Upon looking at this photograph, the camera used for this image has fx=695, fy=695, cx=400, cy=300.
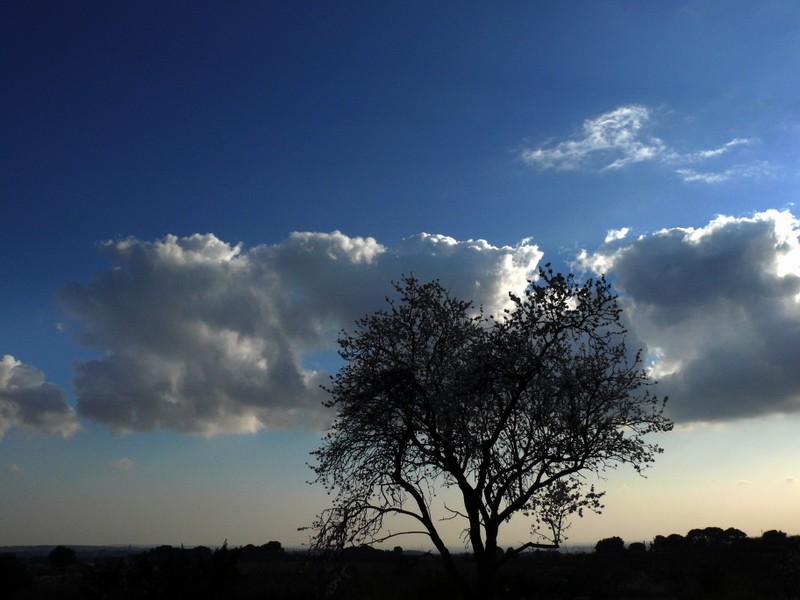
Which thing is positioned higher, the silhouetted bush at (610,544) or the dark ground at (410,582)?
the silhouetted bush at (610,544)

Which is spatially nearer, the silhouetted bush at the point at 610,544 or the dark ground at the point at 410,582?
the dark ground at the point at 410,582

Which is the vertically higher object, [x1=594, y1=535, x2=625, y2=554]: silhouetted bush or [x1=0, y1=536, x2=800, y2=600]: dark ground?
[x1=594, y1=535, x2=625, y2=554]: silhouetted bush

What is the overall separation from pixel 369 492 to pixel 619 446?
8362 mm

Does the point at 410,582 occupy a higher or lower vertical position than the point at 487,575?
lower

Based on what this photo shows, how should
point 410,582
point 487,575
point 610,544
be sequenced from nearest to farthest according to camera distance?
point 487,575
point 410,582
point 610,544

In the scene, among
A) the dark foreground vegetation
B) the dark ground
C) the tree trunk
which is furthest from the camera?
the dark ground

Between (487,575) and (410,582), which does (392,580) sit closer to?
(410,582)

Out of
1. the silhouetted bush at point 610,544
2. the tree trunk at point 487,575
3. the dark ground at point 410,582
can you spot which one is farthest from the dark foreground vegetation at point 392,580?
the silhouetted bush at point 610,544

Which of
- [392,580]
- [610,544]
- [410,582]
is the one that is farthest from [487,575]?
[610,544]

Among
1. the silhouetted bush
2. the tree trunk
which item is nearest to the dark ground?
the tree trunk

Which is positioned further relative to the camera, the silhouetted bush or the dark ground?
the silhouetted bush

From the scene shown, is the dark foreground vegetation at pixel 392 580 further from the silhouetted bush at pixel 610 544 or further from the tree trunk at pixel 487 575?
the silhouetted bush at pixel 610 544

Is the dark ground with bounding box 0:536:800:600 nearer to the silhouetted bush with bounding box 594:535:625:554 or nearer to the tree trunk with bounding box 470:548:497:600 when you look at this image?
the tree trunk with bounding box 470:548:497:600

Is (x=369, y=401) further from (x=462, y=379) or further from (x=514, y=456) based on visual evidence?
(x=514, y=456)
